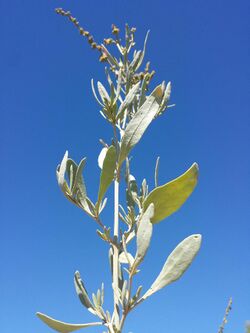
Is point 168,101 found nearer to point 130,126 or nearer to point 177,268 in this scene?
point 130,126

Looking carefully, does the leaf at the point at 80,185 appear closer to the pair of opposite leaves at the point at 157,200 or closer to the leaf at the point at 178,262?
the pair of opposite leaves at the point at 157,200

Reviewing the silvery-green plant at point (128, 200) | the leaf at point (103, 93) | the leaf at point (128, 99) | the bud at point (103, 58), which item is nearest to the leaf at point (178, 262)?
the silvery-green plant at point (128, 200)

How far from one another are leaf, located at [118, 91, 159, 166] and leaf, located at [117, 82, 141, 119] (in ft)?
0.63

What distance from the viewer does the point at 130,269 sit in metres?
2.08

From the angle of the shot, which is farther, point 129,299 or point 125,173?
point 125,173

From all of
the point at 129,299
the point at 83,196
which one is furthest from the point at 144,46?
the point at 129,299

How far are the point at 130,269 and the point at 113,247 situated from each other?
8.5 inches

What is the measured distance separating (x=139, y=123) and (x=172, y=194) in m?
0.40

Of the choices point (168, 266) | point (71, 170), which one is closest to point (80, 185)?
point (71, 170)

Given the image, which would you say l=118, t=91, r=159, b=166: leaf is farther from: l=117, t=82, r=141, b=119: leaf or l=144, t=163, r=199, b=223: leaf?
l=144, t=163, r=199, b=223: leaf

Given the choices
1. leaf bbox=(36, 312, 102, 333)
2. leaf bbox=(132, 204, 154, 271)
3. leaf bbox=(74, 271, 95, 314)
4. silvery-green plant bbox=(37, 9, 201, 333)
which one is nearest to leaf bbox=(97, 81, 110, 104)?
silvery-green plant bbox=(37, 9, 201, 333)

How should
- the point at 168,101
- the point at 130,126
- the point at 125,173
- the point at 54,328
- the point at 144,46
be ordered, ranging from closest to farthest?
the point at 54,328 → the point at 130,126 → the point at 125,173 → the point at 168,101 → the point at 144,46

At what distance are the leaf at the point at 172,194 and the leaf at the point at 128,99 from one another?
1.87ft

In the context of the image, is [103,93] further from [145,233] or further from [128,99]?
[145,233]
